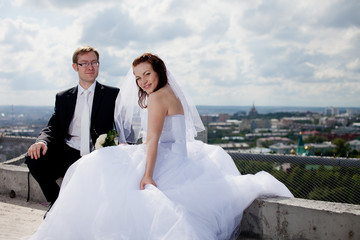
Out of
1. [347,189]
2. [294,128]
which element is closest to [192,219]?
[347,189]

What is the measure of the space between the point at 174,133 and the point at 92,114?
3.82 ft

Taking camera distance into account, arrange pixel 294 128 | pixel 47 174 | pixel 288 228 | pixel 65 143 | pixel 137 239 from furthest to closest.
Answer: pixel 294 128, pixel 65 143, pixel 47 174, pixel 288 228, pixel 137 239

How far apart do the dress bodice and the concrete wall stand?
0.76 meters

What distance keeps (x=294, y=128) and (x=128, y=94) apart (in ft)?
288

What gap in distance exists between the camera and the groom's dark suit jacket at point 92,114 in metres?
3.46

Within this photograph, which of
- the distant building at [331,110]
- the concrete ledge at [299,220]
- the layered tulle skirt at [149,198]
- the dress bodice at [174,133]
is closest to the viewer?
the layered tulle skirt at [149,198]

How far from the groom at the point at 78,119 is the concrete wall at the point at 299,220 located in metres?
1.74

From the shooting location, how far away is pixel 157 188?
2.32 m

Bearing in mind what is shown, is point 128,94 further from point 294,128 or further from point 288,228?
point 294,128

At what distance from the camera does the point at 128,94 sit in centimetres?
329

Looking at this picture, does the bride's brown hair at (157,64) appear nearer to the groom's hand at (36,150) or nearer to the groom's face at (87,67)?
the groom's face at (87,67)

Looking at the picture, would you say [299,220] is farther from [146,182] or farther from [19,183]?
[19,183]

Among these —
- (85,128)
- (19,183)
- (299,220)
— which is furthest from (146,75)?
(19,183)

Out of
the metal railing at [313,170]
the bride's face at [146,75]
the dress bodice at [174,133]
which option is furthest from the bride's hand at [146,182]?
the metal railing at [313,170]
